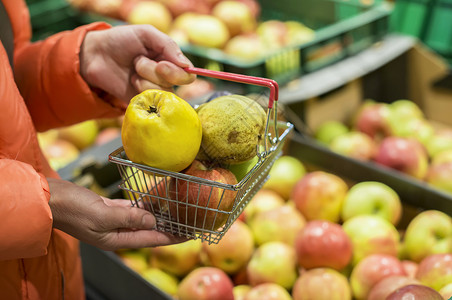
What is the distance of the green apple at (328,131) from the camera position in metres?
2.19

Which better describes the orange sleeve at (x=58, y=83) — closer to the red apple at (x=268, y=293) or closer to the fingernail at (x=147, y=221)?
the fingernail at (x=147, y=221)

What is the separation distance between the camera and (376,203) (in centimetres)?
163

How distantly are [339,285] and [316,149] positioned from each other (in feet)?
2.19

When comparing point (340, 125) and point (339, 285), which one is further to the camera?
point (340, 125)

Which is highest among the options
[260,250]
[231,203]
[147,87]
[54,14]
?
[147,87]

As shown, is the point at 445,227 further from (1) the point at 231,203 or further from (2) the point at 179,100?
(2) the point at 179,100

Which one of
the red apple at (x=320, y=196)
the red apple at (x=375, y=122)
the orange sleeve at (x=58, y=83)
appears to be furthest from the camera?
the red apple at (x=375, y=122)

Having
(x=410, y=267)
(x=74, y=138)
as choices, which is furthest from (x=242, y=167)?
(x=74, y=138)

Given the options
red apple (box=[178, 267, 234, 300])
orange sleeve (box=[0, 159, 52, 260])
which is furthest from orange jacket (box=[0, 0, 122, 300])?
red apple (box=[178, 267, 234, 300])

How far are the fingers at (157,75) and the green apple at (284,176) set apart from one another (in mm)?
879

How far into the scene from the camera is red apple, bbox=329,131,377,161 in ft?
6.66

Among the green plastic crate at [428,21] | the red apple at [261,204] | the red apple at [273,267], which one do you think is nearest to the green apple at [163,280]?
the red apple at [273,267]

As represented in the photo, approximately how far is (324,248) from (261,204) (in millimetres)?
396

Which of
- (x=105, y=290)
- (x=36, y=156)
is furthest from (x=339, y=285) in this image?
(x=36, y=156)
